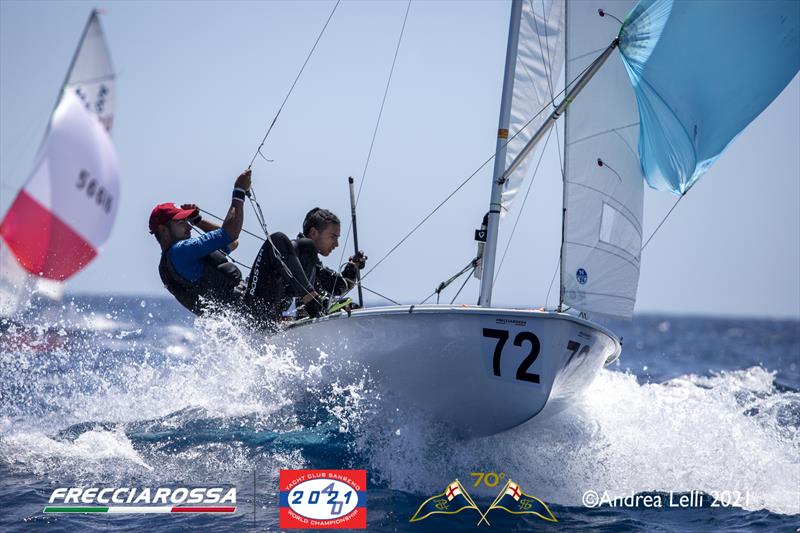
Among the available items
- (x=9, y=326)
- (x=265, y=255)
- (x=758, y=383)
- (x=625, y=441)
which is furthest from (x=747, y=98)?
(x=9, y=326)

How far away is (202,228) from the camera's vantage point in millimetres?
6785

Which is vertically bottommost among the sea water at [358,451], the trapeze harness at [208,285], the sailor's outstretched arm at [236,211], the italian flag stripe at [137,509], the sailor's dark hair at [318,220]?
the italian flag stripe at [137,509]

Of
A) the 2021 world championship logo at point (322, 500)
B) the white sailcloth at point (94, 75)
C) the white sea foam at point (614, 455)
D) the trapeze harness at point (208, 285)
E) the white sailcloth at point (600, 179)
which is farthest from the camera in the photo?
the trapeze harness at point (208, 285)

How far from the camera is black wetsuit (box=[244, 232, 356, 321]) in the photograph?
612cm

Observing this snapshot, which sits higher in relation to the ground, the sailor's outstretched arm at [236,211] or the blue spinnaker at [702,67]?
the blue spinnaker at [702,67]

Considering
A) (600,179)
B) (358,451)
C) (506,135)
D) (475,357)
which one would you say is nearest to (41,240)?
(475,357)

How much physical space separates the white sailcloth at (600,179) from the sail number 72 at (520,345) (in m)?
0.78

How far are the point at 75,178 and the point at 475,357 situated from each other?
2.81 metres

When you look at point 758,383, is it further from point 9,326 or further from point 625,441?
point 9,326

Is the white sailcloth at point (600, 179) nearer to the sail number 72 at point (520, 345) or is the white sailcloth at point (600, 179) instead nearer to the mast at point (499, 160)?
the mast at point (499, 160)

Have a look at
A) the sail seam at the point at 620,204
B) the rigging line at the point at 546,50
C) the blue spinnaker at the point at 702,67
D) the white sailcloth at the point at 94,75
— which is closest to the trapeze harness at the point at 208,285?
the sail seam at the point at 620,204

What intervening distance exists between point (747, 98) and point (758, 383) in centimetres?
771

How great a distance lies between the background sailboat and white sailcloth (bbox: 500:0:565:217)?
3759 mm

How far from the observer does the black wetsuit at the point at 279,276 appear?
6.12 meters
